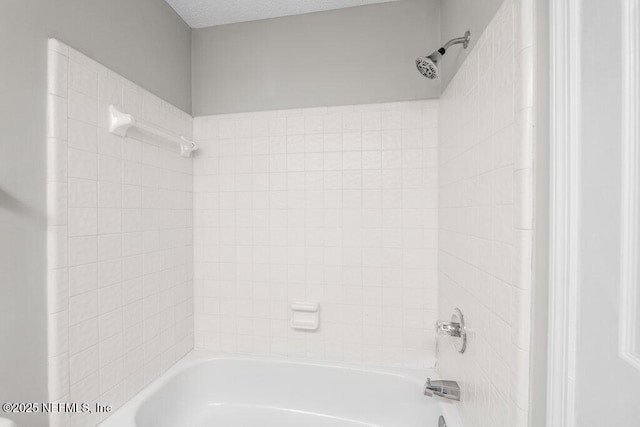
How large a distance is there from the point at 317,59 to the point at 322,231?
973mm

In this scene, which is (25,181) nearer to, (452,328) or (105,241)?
(105,241)

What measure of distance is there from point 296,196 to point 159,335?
1008mm

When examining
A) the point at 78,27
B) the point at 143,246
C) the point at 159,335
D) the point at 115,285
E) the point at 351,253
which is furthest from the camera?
the point at 351,253

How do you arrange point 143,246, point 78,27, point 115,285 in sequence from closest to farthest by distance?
point 78,27
point 115,285
point 143,246

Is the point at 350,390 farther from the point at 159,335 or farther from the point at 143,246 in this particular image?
the point at 143,246

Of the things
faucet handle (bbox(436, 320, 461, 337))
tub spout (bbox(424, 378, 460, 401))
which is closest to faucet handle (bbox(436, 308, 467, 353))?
faucet handle (bbox(436, 320, 461, 337))

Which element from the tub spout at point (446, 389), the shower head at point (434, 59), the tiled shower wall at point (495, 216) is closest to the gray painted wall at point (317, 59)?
the shower head at point (434, 59)

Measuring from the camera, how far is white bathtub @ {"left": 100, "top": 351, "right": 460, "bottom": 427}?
1518 millimetres

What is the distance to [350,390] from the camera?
63.6 inches

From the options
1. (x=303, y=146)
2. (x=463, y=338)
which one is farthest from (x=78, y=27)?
(x=463, y=338)

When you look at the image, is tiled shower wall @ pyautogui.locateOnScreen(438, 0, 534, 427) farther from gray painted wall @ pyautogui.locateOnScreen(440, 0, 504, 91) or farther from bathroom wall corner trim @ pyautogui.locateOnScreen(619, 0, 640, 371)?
bathroom wall corner trim @ pyautogui.locateOnScreen(619, 0, 640, 371)

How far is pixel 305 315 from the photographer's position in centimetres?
171

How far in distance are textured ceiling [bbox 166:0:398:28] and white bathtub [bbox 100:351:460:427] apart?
76.7 inches

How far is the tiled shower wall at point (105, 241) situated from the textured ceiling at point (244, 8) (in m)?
0.55
